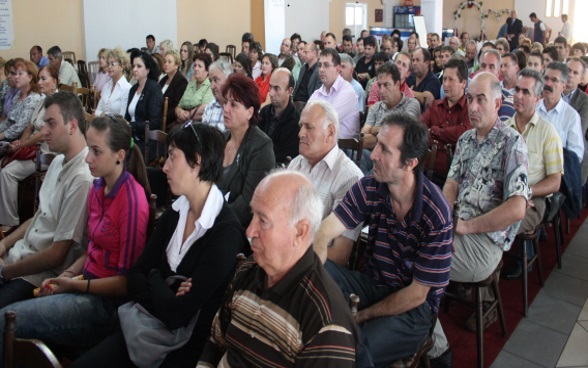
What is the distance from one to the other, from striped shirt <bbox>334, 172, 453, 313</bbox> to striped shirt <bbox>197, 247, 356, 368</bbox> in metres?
0.59

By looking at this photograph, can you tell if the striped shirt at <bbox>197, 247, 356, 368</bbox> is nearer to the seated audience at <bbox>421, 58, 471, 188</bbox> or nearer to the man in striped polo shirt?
the man in striped polo shirt

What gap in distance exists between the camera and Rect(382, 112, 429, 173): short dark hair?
202 centimetres

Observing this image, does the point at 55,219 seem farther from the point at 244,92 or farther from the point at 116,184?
the point at 244,92

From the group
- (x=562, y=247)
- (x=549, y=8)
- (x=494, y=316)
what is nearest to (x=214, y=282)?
(x=494, y=316)

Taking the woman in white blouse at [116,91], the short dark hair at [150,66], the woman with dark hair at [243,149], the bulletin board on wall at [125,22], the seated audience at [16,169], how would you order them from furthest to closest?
the bulletin board on wall at [125,22] → the woman in white blouse at [116,91] → the short dark hair at [150,66] → the seated audience at [16,169] → the woman with dark hair at [243,149]

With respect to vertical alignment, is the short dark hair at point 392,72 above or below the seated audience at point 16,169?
above

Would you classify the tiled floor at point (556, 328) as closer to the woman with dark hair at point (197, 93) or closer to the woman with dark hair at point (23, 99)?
the woman with dark hair at point (197, 93)

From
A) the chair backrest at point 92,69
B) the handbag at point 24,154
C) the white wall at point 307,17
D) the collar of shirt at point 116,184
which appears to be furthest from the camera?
the white wall at point 307,17

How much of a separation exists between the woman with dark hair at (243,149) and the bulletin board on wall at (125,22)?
7.90 meters

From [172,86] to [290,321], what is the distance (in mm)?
4523

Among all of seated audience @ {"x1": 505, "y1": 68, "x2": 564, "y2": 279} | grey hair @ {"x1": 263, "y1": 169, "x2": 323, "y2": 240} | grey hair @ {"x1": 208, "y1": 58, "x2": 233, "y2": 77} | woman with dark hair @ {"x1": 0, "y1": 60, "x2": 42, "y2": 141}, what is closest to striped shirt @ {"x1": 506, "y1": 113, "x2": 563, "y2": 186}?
seated audience @ {"x1": 505, "y1": 68, "x2": 564, "y2": 279}

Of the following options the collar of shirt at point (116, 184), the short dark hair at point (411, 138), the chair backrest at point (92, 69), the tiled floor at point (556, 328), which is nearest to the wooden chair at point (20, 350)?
the collar of shirt at point (116, 184)

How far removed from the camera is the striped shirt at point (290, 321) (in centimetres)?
134

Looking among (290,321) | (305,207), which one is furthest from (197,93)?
(290,321)
